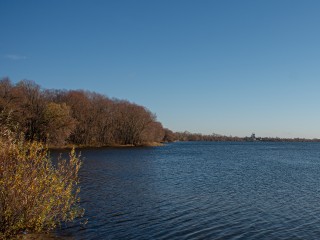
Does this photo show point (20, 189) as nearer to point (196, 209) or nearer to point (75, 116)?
point (196, 209)

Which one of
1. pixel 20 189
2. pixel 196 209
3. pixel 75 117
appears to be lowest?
pixel 196 209

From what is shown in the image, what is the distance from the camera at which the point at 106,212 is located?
768 inches

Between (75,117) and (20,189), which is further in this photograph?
(75,117)

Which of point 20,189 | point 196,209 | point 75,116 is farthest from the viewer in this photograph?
point 75,116

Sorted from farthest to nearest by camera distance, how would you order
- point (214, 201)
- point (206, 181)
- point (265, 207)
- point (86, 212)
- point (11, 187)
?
1. point (206, 181)
2. point (214, 201)
3. point (265, 207)
4. point (86, 212)
5. point (11, 187)

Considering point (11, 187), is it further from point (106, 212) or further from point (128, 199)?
point (128, 199)

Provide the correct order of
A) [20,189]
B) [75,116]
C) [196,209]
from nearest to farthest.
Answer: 1. [20,189]
2. [196,209]
3. [75,116]

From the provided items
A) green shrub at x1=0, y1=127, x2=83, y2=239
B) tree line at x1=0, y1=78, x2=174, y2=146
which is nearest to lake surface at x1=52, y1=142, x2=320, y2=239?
green shrub at x1=0, y1=127, x2=83, y2=239

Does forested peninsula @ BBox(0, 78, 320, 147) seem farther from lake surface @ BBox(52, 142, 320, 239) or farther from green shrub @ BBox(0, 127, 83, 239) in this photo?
green shrub @ BBox(0, 127, 83, 239)

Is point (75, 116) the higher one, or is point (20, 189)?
point (75, 116)

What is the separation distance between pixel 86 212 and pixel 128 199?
457 centimetres

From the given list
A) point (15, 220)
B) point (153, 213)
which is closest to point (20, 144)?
point (15, 220)

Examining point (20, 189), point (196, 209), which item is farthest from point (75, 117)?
point (20, 189)

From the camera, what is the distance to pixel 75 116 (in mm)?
107562
